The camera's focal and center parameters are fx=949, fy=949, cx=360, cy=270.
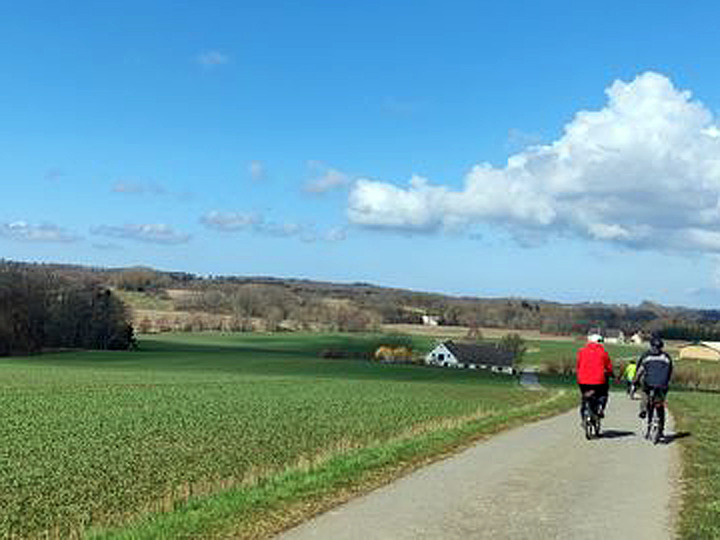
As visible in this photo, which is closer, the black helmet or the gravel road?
the gravel road

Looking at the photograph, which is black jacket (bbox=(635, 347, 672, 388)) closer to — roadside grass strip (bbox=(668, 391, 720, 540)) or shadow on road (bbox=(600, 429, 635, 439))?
roadside grass strip (bbox=(668, 391, 720, 540))

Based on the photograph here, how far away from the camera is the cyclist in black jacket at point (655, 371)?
18.7 metres

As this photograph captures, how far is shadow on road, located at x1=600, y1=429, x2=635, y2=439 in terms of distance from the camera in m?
20.1

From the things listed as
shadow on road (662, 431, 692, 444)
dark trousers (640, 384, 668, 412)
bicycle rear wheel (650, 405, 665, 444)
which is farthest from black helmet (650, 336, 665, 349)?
shadow on road (662, 431, 692, 444)

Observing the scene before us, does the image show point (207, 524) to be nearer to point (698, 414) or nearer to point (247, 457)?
point (247, 457)

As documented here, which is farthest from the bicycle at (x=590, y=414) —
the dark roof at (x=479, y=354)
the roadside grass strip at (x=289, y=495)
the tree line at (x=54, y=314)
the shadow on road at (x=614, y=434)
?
the dark roof at (x=479, y=354)

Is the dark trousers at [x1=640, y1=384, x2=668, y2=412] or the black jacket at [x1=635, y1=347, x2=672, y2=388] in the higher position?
the black jacket at [x1=635, y1=347, x2=672, y2=388]

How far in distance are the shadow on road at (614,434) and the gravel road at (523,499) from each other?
2.49m

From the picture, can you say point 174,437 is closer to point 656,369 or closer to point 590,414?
point 590,414

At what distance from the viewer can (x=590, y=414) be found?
63.1ft

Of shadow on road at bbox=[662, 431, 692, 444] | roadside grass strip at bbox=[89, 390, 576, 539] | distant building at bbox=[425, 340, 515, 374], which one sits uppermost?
roadside grass strip at bbox=[89, 390, 576, 539]

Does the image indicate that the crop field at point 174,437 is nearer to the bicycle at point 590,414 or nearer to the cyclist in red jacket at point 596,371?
the bicycle at point 590,414

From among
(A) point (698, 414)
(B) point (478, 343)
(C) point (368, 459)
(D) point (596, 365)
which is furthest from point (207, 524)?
(B) point (478, 343)

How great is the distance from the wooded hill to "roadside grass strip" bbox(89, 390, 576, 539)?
12173cm
